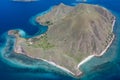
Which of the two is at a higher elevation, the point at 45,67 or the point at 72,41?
the point at 72,41

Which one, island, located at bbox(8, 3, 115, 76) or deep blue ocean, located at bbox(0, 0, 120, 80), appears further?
island, located at bbox(8, 3, 115, 76)

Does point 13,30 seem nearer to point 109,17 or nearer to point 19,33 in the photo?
point 19,33

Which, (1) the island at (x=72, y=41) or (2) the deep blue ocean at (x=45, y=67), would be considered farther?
(1) the island at (x=72, y=41)

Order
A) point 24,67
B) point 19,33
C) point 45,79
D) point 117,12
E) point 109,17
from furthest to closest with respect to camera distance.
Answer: point 117,12, point 109,17, point 19,33, point 24,67, point 45,79

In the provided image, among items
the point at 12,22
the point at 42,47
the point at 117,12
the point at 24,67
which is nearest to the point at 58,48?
the point at 42,47

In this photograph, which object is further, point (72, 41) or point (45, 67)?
point (72, 41)

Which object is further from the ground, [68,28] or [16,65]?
[68,28]

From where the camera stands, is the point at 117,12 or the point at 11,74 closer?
the point at 11,74

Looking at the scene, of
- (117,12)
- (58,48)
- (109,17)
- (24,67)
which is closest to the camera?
(24,67)
